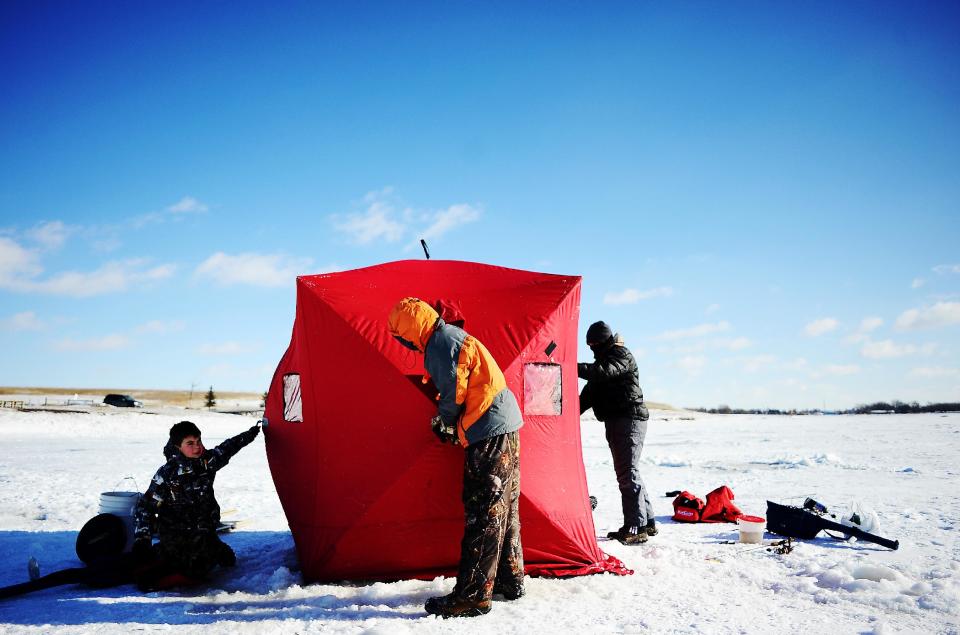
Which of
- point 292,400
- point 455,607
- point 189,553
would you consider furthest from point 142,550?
point 455,607

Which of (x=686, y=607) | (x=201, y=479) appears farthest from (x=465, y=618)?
(x=201, y=479)

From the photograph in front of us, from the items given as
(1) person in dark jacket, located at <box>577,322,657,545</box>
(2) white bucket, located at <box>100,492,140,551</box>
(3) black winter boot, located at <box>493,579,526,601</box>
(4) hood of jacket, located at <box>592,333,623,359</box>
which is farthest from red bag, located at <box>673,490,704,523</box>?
(2) white bucket, located at <box>100,492,140,551</box>

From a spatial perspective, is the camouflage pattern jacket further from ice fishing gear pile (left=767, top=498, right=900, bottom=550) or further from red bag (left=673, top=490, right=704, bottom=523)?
ice fishing gear pile (left=767, top=498, right=900, bottom=550)

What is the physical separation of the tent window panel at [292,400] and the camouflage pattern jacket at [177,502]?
0.55 meters

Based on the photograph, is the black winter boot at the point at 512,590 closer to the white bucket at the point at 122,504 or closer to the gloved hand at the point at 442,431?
the gloved hand at the point at 442,431

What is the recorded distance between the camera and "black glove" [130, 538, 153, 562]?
17.7ft

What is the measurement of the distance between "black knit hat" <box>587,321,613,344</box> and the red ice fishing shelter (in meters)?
1.00

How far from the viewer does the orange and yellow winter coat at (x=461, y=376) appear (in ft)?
14.5

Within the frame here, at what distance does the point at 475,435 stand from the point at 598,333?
2.85 metres

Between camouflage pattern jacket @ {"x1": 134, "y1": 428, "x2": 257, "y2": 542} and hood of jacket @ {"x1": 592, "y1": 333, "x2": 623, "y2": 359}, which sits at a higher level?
hood of jacket @ {"x1": 592, "y1": 333, "x2": 623, "y2": 359}

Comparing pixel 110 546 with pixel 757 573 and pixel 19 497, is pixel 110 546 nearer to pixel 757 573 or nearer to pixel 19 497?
pixel 19 497

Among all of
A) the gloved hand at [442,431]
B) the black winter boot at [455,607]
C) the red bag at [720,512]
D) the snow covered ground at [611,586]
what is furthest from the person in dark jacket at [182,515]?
the red bag at [720,512]

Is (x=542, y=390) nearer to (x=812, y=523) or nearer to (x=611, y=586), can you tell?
(x=611, y=586)

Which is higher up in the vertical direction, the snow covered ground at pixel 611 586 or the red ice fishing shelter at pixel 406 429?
the red ice fishing shelter at pixel 406 429
